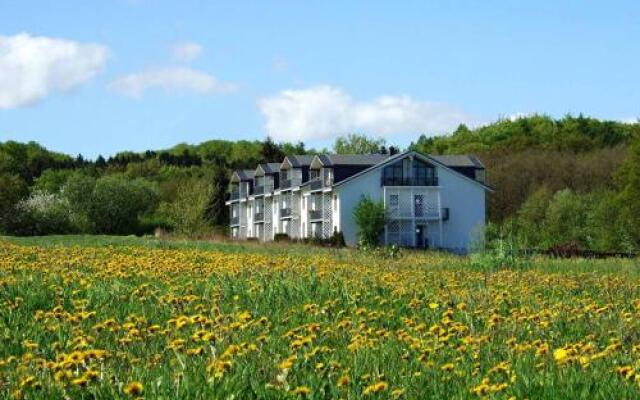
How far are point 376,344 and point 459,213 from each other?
65.9 meters

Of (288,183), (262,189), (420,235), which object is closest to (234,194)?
(262,189)

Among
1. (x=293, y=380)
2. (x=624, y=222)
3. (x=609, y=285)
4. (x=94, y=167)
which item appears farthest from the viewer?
(x=94, y=167)

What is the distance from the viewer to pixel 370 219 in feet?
216

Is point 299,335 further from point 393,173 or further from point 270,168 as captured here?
point 270,168

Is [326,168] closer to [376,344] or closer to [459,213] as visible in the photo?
[459,213]

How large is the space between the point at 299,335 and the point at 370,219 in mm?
57756

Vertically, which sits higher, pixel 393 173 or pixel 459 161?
pixel 459 161

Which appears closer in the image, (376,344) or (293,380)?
(293,380)

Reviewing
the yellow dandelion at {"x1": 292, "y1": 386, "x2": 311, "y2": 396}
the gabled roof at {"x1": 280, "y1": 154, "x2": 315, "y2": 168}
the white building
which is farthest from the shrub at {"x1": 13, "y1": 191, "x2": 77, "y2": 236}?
the yellow dandelion at {"x1": 292, "y1": 386, "x2": 311, "y2": 396}


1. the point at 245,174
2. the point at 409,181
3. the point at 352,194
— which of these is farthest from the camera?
the point at 245,174

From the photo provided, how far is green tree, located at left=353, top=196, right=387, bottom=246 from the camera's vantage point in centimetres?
6550

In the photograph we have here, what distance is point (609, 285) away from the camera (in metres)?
14.8

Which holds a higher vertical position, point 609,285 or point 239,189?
point 239,189

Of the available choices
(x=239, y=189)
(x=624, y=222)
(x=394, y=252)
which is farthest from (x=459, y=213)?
(x=394, y=252)
